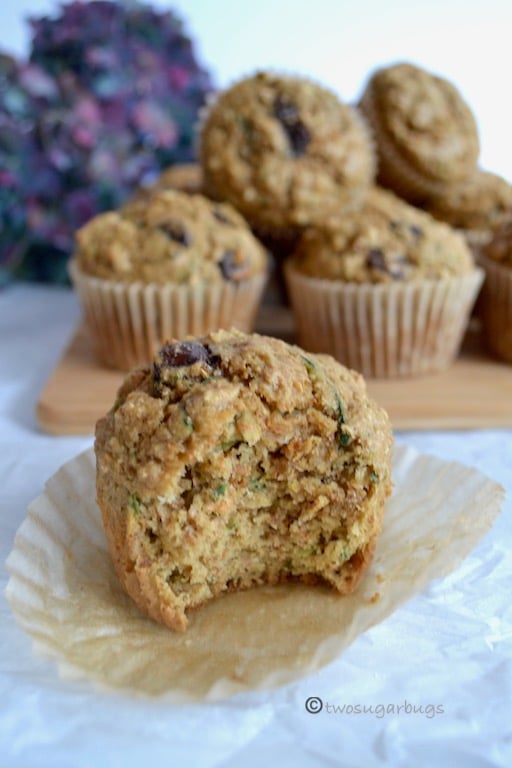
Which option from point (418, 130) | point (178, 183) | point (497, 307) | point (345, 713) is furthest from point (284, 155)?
point (345, 713)

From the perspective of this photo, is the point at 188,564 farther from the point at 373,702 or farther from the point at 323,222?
the point at 323,222

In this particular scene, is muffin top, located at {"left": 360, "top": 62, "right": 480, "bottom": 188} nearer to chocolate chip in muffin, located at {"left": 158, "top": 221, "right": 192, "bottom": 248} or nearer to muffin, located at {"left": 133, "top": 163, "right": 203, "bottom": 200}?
muffin, located at {"left": 133, "top": 163, "right": 203, "bottom": 200}

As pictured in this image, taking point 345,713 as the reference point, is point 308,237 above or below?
above

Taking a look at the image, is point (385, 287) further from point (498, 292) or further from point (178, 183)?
point (178, 183)

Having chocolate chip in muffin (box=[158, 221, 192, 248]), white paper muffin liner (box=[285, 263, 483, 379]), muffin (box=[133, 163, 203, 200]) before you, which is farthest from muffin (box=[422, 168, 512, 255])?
chocolate chip in muffin (box=[158, 221, 192, 248])

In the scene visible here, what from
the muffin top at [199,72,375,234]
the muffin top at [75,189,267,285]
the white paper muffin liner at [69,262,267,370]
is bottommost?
the white paper muffin liner at [69,262,267,370]

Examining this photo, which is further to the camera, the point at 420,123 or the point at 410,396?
the point at 420,123

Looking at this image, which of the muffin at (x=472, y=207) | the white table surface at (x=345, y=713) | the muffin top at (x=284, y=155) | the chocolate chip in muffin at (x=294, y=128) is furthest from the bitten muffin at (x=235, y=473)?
the muffin at (x=472, y=207)

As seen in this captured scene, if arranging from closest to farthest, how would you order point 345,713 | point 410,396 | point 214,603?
point 345,713
point 214,603
point 410,396
